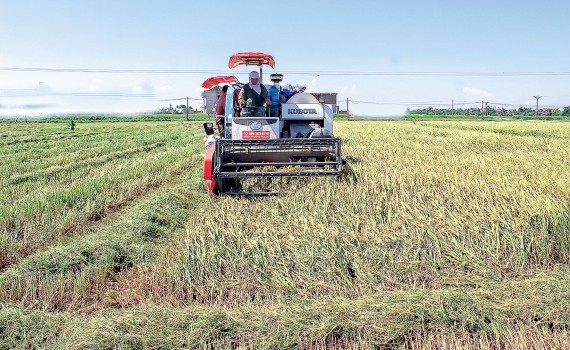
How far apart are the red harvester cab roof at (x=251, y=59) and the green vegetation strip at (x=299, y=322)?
18.8 ft

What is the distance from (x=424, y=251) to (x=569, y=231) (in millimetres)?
1579

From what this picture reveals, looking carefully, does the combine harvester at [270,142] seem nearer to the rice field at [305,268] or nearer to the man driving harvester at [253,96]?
the man driving harvester at [253,96]

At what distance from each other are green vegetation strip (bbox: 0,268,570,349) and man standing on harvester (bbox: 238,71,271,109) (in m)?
5.21

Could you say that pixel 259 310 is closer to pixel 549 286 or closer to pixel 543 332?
pixel 543 332

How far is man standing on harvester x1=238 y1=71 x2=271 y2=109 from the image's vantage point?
7914 mm

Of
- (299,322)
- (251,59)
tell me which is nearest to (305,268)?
(299,322)

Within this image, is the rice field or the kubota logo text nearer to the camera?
the rice field

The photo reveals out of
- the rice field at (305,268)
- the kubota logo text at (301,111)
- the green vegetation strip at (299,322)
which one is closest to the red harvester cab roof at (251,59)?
the kubota logo text at (301,111)

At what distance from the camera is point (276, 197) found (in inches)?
240

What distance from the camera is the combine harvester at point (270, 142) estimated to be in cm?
673

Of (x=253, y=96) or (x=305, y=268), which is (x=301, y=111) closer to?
(x=253, y=96)

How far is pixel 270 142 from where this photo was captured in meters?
7.14

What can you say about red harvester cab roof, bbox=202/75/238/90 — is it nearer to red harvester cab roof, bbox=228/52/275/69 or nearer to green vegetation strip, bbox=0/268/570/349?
red harvester cab roof, bbox=228/52/275/69

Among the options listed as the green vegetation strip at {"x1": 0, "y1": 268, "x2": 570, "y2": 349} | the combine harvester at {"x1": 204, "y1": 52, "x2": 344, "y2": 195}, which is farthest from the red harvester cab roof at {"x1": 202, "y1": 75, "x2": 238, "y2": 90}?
the green vegetation strip at {"x1": 0, "y1": 268, "x2": 570, "y2": 349}
